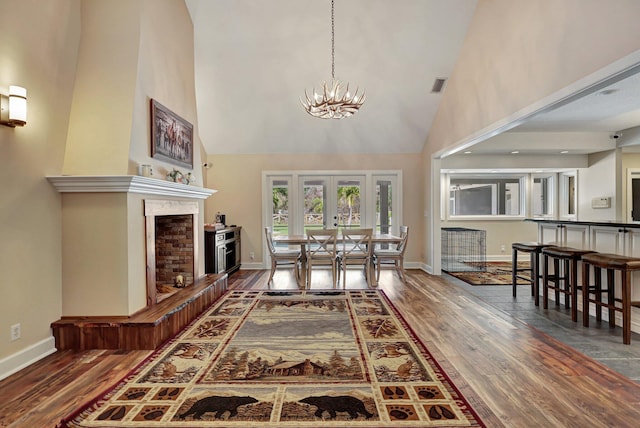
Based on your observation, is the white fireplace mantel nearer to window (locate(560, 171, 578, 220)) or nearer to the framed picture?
the framed picture

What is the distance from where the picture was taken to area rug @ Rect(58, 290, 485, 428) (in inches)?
77.7

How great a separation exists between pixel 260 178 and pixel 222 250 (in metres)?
1.85

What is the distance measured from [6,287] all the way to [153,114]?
1.92 metres

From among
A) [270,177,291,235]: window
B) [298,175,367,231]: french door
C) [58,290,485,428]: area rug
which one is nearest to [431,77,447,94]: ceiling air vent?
[298,175,367,231]: french door

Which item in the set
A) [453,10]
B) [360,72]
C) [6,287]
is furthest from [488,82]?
[6,287]

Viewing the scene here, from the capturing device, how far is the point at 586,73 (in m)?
2.55

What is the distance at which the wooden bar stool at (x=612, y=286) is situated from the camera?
3.04 meters

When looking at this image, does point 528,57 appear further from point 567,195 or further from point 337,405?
point 567,195

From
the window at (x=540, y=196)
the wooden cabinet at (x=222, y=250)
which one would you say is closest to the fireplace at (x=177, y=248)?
the wooden cabinet at (x=222, y=250)

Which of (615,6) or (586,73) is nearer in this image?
(615,6)

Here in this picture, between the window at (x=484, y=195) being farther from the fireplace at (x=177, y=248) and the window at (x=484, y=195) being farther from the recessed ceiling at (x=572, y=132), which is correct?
the fireplace at (x=177, y=248)

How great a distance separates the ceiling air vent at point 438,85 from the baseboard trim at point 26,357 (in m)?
5.99

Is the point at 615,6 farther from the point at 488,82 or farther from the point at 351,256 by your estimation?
the point at 351,256

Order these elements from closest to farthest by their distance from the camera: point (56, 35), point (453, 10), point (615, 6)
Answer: point (615, 6) < point (56, 35) < point (453, 10)
